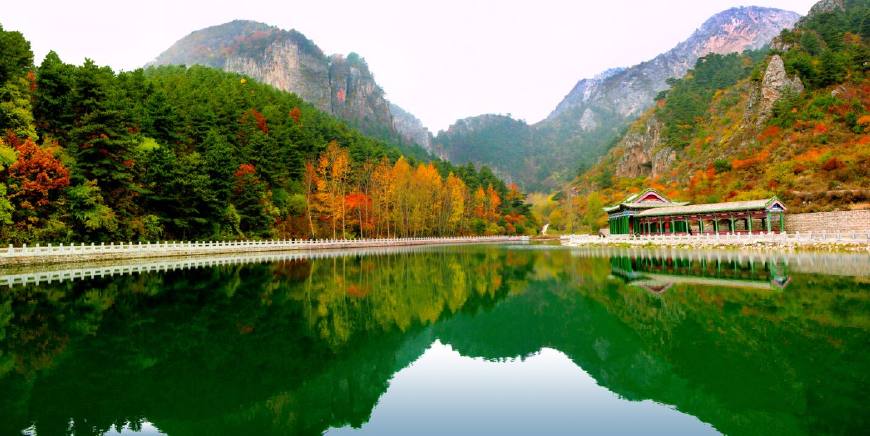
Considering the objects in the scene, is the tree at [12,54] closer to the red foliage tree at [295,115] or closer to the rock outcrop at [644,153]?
the red foliage tree at [295,115]

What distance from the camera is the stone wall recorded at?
3438 cm

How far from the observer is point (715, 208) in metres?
41.2

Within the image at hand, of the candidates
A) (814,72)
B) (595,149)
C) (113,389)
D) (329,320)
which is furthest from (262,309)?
(595,149)

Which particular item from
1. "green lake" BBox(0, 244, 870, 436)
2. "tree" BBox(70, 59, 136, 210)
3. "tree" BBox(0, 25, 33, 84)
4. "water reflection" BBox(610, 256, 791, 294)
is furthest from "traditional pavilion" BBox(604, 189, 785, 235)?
"tree" BBox(0, 25, 33, 84)

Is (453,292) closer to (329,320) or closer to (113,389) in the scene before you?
(329,320)

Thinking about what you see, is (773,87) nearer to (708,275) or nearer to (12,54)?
(708,275)

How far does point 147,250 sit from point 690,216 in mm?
43196

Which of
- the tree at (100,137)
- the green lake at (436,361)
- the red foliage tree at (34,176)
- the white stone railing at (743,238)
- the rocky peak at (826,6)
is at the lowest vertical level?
the green lake at (436,361)

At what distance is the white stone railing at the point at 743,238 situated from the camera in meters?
31.1

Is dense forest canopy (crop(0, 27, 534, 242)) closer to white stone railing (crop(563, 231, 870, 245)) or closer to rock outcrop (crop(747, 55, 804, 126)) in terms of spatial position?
white stone railing (crop(563, 231, 870, 245))

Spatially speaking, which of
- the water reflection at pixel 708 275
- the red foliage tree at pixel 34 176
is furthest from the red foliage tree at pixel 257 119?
the water reflection at pixel 708 275

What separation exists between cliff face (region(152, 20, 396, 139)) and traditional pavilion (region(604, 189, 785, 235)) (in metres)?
104

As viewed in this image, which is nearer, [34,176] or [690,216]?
[34,176]

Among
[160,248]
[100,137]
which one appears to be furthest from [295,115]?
[160,248]
